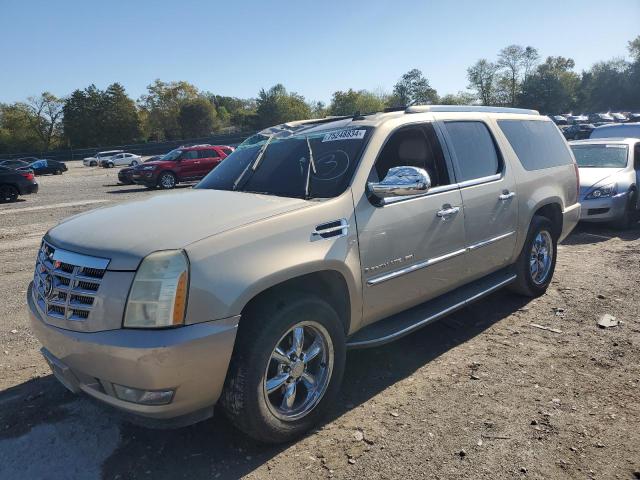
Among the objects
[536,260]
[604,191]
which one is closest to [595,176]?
[604,191]

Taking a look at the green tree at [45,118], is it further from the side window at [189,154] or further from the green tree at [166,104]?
the side window at [189,154]

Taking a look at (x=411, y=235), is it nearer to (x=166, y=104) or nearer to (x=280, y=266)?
(x=280, y=266)

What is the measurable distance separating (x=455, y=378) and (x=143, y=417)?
2.29 m

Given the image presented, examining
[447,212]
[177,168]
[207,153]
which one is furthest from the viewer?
Answer: [207,153]

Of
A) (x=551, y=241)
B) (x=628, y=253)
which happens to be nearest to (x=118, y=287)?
(x=551, y=241)

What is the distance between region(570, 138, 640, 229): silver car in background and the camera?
8641 mm

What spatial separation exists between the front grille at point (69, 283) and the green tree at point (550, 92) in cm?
9539

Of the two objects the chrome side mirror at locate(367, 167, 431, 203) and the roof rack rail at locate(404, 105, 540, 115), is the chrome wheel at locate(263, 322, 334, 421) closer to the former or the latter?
the chrome side mirror at locate(367, 167, 431, 203)

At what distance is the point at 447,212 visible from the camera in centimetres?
384

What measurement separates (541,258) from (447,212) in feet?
7.26

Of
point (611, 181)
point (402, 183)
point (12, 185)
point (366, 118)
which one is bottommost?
point (611, 181)

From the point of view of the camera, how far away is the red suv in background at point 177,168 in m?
21.3

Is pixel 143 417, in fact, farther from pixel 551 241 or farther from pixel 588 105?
pixel 588 105

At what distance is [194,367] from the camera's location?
2.46 metres
